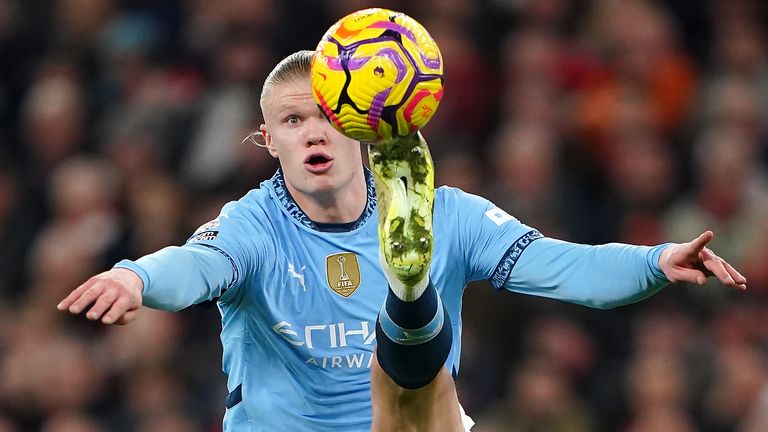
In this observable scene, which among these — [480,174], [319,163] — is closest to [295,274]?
[319,163]

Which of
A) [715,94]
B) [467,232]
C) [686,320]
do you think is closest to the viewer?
[467,232]

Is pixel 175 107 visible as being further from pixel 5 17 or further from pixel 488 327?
pixel 488 327

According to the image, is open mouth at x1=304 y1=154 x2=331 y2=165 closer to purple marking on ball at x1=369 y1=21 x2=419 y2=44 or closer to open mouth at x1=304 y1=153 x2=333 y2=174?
open mouth at x1=304 y1=153 x2=333 y2=174

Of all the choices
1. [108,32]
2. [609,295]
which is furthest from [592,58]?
[609,295]

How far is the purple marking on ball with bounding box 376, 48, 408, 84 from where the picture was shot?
4907mm

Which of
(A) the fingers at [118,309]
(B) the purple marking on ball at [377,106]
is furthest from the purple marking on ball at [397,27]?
(A) the fingers at [118,309]

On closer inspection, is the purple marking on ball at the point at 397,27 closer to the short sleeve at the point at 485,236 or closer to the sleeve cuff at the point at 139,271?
the short sleeve at the point at 485,236

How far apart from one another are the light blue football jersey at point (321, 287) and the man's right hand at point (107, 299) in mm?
812

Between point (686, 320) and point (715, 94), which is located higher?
point (715, 94)

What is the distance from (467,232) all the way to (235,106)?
4.85 meters

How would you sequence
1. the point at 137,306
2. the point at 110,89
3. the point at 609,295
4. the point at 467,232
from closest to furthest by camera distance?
the point at 137,306, the point at 609,295, the point at 467,232, the point at 110,89

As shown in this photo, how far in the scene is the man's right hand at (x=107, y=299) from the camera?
4250 millimetres

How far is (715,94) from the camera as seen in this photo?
9945 millimetres

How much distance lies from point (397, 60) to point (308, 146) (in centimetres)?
73
